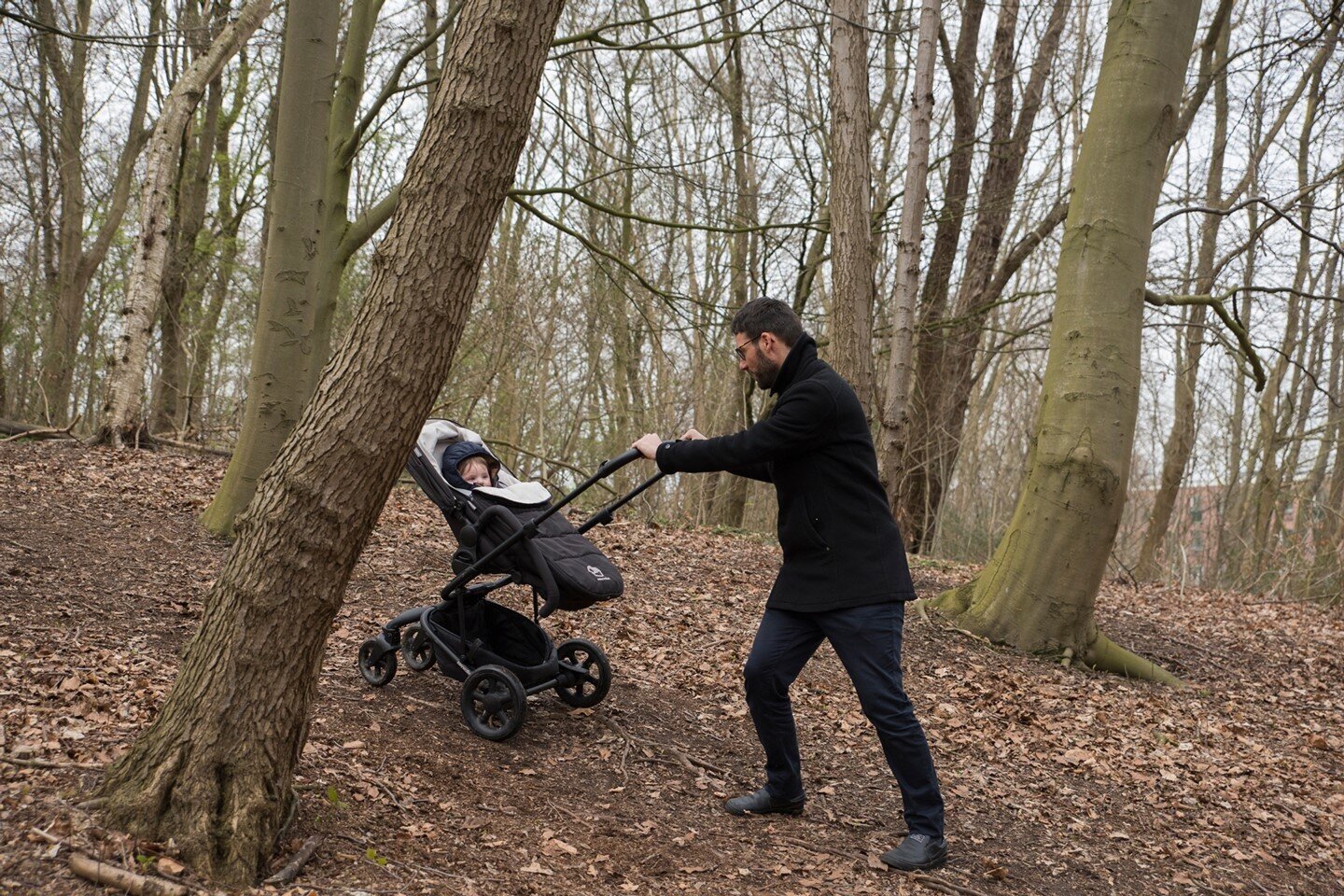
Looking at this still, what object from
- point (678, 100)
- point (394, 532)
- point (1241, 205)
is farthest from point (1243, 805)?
point (678, 100)

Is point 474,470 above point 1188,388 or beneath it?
beneath

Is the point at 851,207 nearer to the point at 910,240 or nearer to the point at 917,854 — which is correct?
the point at 910,240

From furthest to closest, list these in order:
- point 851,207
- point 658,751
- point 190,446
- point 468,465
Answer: point 190,446 → point 851,207 → point 468,465 → point 658,751

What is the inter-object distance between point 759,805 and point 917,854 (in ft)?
2.47

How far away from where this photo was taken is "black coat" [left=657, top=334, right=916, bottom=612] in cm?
420

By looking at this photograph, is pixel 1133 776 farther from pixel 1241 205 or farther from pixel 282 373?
pixel 282 373

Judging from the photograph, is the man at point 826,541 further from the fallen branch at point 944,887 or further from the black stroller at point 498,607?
the black stroller at point 498,607

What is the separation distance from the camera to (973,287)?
14.7 meters

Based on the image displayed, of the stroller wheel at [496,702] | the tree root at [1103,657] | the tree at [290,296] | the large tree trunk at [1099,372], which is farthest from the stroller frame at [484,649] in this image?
the large tree trunk at [1099,372]

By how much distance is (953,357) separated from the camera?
14750 millimetres

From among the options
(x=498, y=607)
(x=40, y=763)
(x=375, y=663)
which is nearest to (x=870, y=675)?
(x=498, y=607)

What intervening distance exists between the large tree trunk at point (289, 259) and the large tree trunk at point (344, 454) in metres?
4.83

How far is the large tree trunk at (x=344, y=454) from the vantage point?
134 inches

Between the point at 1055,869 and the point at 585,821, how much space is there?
214 cm
